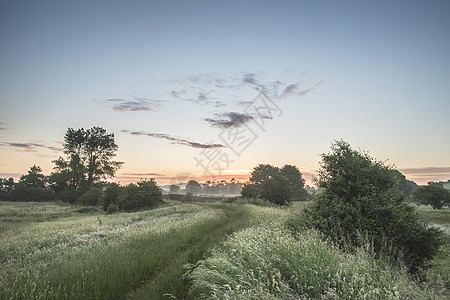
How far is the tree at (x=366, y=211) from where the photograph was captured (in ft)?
23.1

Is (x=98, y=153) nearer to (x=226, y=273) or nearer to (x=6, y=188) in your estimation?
(x=6, y=188)

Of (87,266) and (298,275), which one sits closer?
(298,275)

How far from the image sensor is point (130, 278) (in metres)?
6.39

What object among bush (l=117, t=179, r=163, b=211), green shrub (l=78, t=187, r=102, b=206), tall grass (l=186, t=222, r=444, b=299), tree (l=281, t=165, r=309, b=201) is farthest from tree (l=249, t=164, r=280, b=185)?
tall grass (l=186, t=222, r=444, b=299)

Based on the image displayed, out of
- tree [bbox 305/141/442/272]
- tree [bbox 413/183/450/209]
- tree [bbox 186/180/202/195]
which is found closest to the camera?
tree [bbox 305/141/442/272]

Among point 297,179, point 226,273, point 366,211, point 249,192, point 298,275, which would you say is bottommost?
point 249,192

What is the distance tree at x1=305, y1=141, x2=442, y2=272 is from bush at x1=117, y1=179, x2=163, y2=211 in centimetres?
3592

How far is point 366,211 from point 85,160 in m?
60.1

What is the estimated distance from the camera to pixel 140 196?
3884 centimetres

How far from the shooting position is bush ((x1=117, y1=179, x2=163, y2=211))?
38062 mm

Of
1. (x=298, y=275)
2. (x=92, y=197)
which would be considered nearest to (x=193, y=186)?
(x=92, y=197)

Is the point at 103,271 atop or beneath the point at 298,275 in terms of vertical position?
beneath

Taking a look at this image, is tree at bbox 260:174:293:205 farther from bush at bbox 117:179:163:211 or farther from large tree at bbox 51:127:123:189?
large tree at bbox 51:127:123:189

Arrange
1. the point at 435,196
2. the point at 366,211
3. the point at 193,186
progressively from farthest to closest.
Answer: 1. the point at 193,186
2. the point at 435,196
3. the point at 366,211
